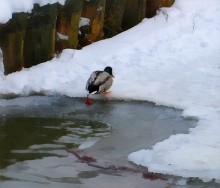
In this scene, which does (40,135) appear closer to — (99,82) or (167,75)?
(99,82)

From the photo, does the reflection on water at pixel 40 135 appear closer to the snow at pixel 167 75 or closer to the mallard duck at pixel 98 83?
the snow at pixel 167 75

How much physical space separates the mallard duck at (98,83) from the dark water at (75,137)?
0.18 m

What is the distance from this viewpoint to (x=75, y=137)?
7367mm

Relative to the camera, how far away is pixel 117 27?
38.5ft

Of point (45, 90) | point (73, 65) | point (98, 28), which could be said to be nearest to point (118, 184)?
point (45, 90)

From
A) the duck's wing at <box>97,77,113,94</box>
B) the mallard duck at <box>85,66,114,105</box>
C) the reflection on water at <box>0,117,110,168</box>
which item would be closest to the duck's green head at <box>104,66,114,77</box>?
the mallard duck at <box>85,66,114,105</box>

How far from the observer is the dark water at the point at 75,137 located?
20.0ft

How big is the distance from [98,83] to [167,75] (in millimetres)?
1684

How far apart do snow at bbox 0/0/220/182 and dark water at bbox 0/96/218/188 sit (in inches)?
8.8

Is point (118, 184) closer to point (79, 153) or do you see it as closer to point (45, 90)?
point (79, 153)

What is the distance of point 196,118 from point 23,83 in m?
2.74

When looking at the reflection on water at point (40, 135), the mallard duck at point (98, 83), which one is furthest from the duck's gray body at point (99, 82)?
the reflection on water at point (40, 135)

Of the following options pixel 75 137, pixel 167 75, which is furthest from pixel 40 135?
pixel 167 75

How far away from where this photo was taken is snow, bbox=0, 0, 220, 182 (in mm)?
6736
